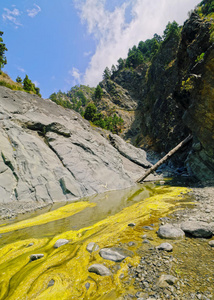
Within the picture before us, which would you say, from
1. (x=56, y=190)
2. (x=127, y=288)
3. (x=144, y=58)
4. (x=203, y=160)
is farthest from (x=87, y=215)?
(x=144, y=58)

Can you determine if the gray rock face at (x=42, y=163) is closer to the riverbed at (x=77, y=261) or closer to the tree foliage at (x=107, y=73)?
the riverbed at (x=77, y=261)

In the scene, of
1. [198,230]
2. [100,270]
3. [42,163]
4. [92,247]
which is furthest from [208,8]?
[100,270]

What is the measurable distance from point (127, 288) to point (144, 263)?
0.83 metres

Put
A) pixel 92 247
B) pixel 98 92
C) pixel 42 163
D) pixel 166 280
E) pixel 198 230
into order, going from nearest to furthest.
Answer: pixel 166 280 → pixel 198 230 → pixel 92 247 → pixel 42 163 → pixel 98 92

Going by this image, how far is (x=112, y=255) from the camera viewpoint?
152 inches

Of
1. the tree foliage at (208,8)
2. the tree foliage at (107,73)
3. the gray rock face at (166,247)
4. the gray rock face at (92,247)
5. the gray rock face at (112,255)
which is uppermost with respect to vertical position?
the tree foliage at (107,73)

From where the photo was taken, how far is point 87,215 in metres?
8.77

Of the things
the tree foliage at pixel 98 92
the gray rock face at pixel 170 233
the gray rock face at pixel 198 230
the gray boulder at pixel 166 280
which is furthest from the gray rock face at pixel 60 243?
the tree foliage at pixel 98 92

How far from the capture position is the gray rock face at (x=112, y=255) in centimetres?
373

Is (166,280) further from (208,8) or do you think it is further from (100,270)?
(208,8)

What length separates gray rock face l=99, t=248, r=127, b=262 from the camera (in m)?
3.73

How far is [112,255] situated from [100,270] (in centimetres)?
61

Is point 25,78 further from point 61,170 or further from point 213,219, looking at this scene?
point 213,219

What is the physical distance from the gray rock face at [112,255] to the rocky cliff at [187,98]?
14.4 meters
